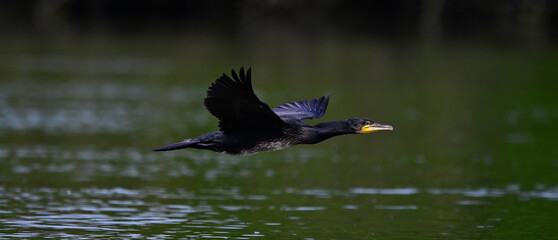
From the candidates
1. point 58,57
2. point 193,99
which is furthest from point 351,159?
point 58,57

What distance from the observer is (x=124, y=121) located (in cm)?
2781

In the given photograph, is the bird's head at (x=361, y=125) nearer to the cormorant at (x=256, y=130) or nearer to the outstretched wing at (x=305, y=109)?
the cormorant at (x=256, y=130)

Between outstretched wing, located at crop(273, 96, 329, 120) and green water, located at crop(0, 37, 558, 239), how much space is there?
156cm

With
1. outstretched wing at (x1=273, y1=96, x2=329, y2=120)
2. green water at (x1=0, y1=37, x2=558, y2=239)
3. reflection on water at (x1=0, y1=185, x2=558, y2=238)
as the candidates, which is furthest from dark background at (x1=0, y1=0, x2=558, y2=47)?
outstretched wing at (x1=273, y1=96, x2=329, y2=120)

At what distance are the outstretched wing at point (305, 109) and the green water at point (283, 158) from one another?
61.3 inches

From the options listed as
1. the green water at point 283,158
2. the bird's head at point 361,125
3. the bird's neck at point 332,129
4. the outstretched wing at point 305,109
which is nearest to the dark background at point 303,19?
the green water at point 283,158

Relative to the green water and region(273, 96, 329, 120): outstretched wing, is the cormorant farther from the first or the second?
the green water

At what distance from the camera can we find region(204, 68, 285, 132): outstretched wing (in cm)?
1220

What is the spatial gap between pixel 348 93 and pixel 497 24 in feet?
141

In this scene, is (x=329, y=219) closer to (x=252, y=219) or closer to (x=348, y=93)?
(x=252, y=219)

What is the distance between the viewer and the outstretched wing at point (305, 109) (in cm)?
1481

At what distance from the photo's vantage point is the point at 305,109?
15.2 metres

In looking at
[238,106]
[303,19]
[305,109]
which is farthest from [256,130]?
[303,19]

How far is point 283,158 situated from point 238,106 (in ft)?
33.4
